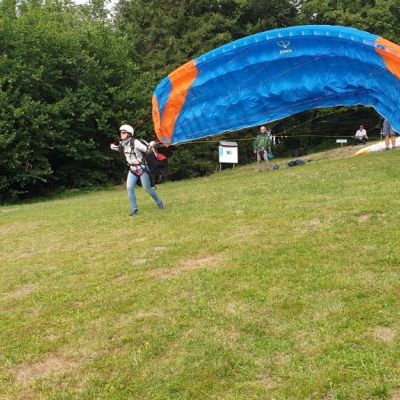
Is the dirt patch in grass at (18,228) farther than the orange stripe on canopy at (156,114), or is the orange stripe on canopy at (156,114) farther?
the orange stripe on canopy at (156,114)

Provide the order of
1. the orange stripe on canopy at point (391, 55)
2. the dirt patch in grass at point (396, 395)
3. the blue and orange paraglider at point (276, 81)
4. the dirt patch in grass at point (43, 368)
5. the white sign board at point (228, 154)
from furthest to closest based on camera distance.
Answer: the white sign board at point (228, 154), the blue and orange paraglider at point (276, 81), the orange stripe on canopy at point (391, 55), the dirt patch in grass at point (43, 368), the dirt patch in grass at point (396, 395)

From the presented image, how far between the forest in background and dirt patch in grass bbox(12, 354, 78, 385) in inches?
724

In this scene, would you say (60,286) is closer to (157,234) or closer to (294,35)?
(157,234)

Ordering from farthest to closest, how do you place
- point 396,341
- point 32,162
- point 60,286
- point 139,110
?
point 139,110, point 32,162, point 60,286, point 396,341

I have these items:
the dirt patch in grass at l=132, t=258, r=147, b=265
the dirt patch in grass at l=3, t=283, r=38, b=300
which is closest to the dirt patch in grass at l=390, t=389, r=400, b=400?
the dirt patch in grass at l=132, t=258, r=147, b=265

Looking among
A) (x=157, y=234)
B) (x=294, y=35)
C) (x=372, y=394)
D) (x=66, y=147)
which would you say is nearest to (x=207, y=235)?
(x=157, y=234)

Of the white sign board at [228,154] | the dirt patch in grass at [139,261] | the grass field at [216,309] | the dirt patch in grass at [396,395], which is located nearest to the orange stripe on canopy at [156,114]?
the grass field at [216,309]

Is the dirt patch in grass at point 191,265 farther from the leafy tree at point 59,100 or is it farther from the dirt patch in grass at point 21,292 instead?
the leafy tree at point 59,100

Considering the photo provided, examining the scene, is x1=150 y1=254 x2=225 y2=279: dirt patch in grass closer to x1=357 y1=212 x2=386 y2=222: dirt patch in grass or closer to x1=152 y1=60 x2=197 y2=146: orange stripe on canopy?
x1=357 y1=212 x2=386 y2=222: dirt patch in grass

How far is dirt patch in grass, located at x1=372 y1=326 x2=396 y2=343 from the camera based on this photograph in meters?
3.89

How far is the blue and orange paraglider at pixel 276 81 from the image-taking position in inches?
496

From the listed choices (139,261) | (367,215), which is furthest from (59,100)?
(367,215)

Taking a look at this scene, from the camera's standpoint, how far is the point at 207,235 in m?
8.10

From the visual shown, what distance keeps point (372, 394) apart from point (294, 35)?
445 inches
